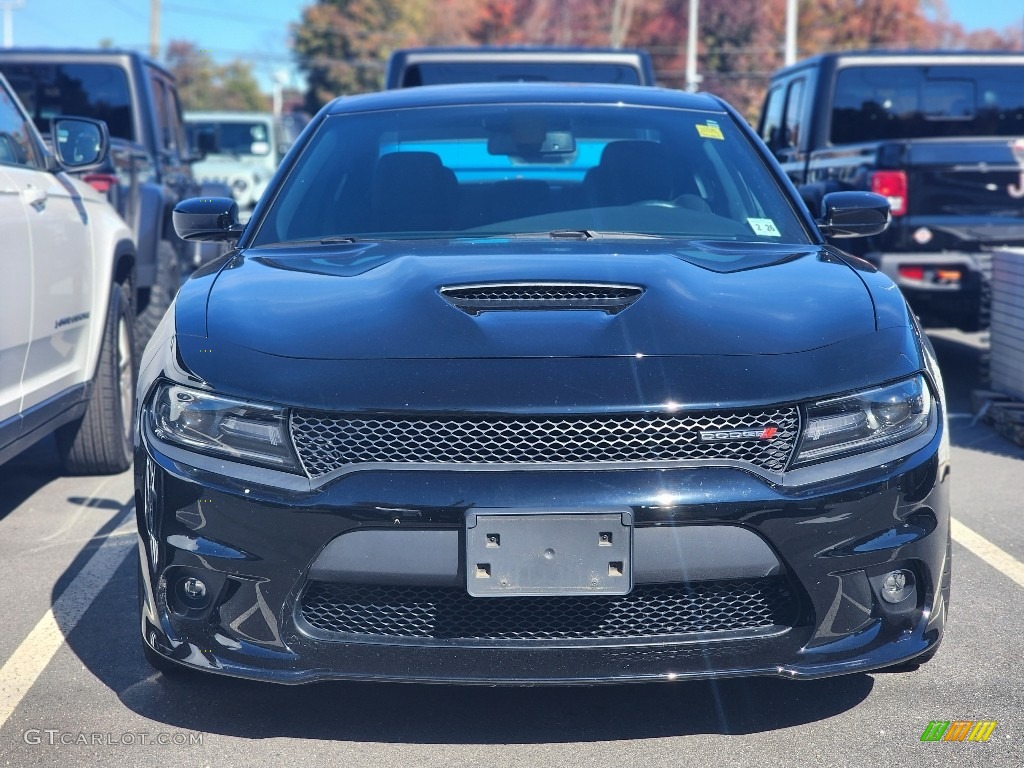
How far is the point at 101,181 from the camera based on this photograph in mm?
7316

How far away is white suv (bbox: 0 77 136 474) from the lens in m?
4.52

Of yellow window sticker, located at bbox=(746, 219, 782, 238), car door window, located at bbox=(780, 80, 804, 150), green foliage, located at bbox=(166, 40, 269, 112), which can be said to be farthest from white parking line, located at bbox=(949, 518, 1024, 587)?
green foliage, located at bbox=(166, 40, 269, 112)

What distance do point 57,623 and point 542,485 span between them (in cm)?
193

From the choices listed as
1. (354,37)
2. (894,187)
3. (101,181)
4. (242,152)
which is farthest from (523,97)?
(354,37)

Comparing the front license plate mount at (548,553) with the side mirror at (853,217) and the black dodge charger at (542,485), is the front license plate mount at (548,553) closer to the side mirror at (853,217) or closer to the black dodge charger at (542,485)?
the black dodge charger at (542,485)

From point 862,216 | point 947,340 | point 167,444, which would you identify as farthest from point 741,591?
point 947,340

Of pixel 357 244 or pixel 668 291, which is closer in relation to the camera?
pixel 668 291

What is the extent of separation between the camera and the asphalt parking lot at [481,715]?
10.00 feet

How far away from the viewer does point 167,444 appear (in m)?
2.98

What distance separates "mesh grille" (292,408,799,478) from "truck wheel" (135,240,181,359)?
4.17 meters

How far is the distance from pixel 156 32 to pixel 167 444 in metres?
54.8

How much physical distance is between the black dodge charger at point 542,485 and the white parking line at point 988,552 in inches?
62.9

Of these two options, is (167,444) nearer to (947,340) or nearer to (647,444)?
(647,444)

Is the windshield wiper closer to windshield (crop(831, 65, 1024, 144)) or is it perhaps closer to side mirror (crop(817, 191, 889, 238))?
side mirror (crop(817, 191, 889, 238))
